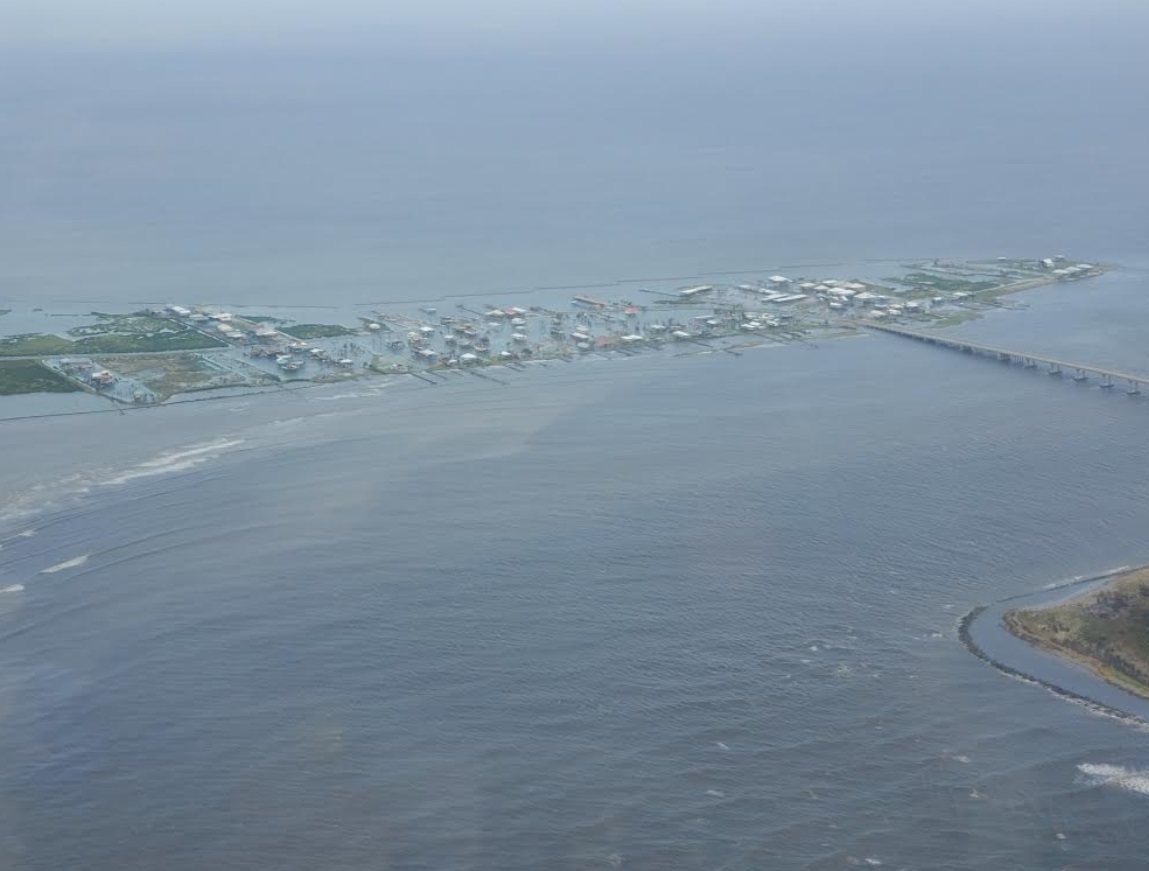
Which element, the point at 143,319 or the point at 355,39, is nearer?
the point at 143,319

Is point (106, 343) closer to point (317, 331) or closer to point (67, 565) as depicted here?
point (317, 331)

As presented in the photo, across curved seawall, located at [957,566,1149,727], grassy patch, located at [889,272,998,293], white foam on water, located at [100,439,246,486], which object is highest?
grassy patch, located at [889,272,998,293]

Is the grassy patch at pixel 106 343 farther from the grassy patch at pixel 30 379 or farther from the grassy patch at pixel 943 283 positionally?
the grassy patch at pixel 943 283

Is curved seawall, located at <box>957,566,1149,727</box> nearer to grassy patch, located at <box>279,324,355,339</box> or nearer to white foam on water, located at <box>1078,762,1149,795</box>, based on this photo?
white foam on water, located at <box>1078,762,1149,795</box>

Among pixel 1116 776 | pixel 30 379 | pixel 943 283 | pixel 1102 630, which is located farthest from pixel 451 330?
pixel 1116 776

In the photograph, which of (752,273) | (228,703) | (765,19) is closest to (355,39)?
(765,19)

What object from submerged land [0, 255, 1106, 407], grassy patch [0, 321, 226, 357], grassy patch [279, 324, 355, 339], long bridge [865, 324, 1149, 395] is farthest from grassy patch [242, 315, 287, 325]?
long bridge [865, 324, 1149, 395]

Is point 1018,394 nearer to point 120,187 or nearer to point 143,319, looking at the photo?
point 143,319

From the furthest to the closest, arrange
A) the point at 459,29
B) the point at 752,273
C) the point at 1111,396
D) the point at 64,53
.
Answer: the point at 459,29 → the point at 64,53 → the point at 752,273 → the point at 1111,396
